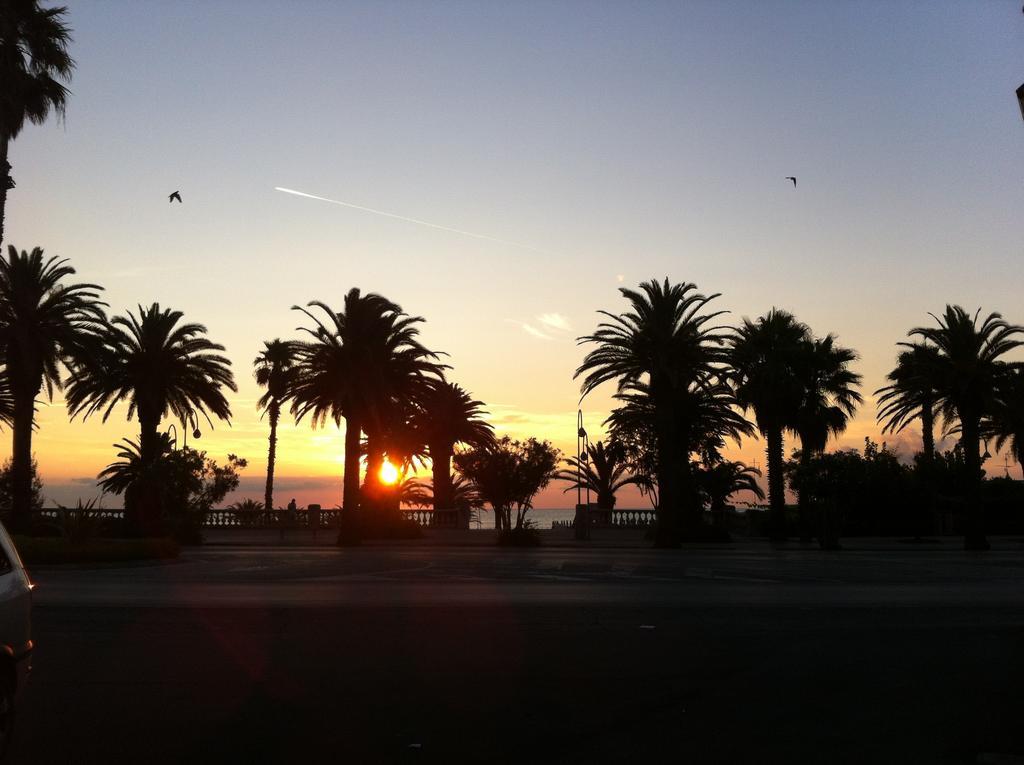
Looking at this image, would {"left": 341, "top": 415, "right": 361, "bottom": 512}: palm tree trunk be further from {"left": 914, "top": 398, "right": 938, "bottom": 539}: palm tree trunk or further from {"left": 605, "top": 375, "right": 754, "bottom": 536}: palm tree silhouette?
{"left": 914, "top": 398, "right": 938, "bottom": 539}: palm tree trunk

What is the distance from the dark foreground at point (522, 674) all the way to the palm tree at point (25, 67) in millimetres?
18280

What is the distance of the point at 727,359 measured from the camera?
41000mm

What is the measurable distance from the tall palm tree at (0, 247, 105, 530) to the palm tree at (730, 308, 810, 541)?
94.1 feet

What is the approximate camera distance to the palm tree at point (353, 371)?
4288 cm

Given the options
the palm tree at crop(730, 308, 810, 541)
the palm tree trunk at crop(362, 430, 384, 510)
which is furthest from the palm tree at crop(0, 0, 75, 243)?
the palm tree at crop(730, 308, 810, 541)

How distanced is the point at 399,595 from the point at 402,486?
47049 millimetres

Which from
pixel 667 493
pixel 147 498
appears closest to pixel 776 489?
pixel 667 493

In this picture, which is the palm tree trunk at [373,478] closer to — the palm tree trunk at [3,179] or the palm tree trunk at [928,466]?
the palm tree trunk at [3,179]

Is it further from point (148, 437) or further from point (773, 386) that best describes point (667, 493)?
point (148, 437)

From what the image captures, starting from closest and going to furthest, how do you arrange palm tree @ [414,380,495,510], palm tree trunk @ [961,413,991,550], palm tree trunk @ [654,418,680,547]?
palm tree trunk @ [654,418,680,547] → palm tree trunk @ [961,413,991,550] → palm tree @ [414,380,495,510]

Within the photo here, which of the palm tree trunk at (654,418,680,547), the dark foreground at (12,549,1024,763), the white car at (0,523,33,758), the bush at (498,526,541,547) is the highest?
the palm tree trunk at (654,418,680,547)

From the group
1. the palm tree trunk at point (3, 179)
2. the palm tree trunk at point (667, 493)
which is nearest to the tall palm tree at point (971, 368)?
the palm tree trunk at point (667, 493)

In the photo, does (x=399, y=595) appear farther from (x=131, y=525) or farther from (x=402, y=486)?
(x=402, y=486)

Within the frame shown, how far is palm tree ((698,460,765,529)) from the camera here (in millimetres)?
50031
